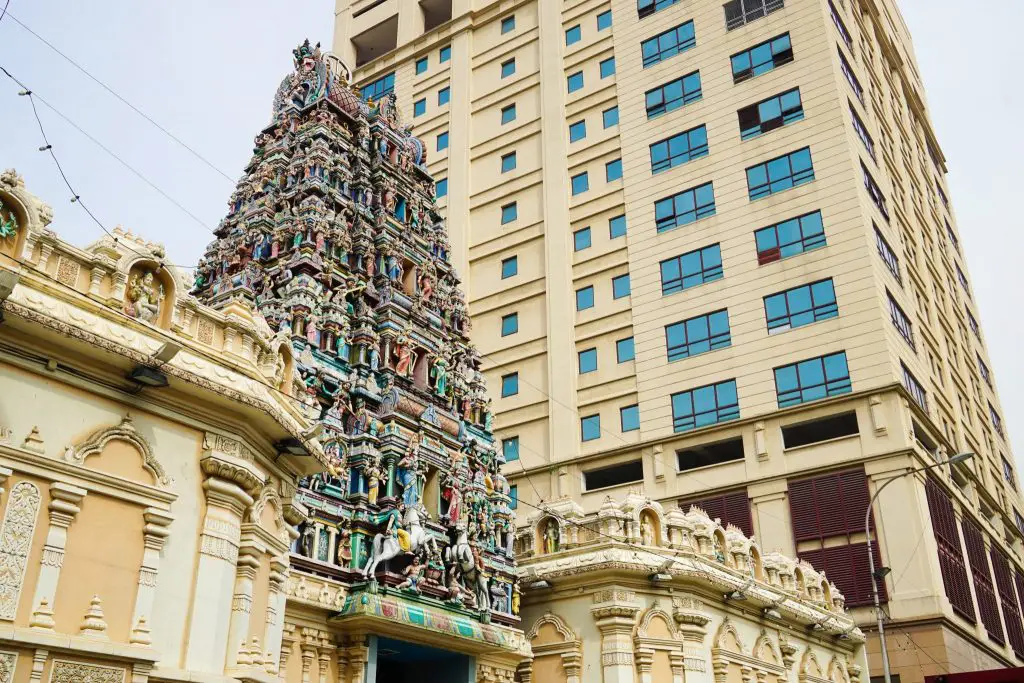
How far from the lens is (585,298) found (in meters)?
60.9

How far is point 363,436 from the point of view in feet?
98.6

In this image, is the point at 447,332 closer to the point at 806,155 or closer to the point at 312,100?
the point at 312,100

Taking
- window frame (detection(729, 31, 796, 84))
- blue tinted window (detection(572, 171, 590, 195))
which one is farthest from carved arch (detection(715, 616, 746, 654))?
window frame (detection(729, 31, 796, 84))

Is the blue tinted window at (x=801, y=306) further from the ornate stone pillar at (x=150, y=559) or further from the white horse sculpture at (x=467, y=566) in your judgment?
the ornate stone pillar at (x=150, y=559)

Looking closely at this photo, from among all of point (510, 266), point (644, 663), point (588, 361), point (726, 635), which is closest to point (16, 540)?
point (644, 663)

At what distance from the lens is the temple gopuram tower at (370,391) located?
27078 mm

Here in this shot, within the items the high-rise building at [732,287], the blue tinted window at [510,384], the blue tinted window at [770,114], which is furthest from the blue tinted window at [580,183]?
the blue tinted window at [510,384]

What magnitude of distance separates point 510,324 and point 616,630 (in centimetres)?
3301

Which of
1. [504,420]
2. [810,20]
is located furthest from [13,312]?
[810,20]

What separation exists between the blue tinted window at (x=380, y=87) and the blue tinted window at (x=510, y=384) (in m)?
29.5

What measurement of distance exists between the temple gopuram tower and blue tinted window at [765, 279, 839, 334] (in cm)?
2132

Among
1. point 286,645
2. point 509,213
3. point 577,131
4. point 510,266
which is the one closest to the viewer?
point 286,645

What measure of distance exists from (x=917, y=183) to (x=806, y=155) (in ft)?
83.2

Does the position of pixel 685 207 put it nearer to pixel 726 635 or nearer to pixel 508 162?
pixel 508 162
